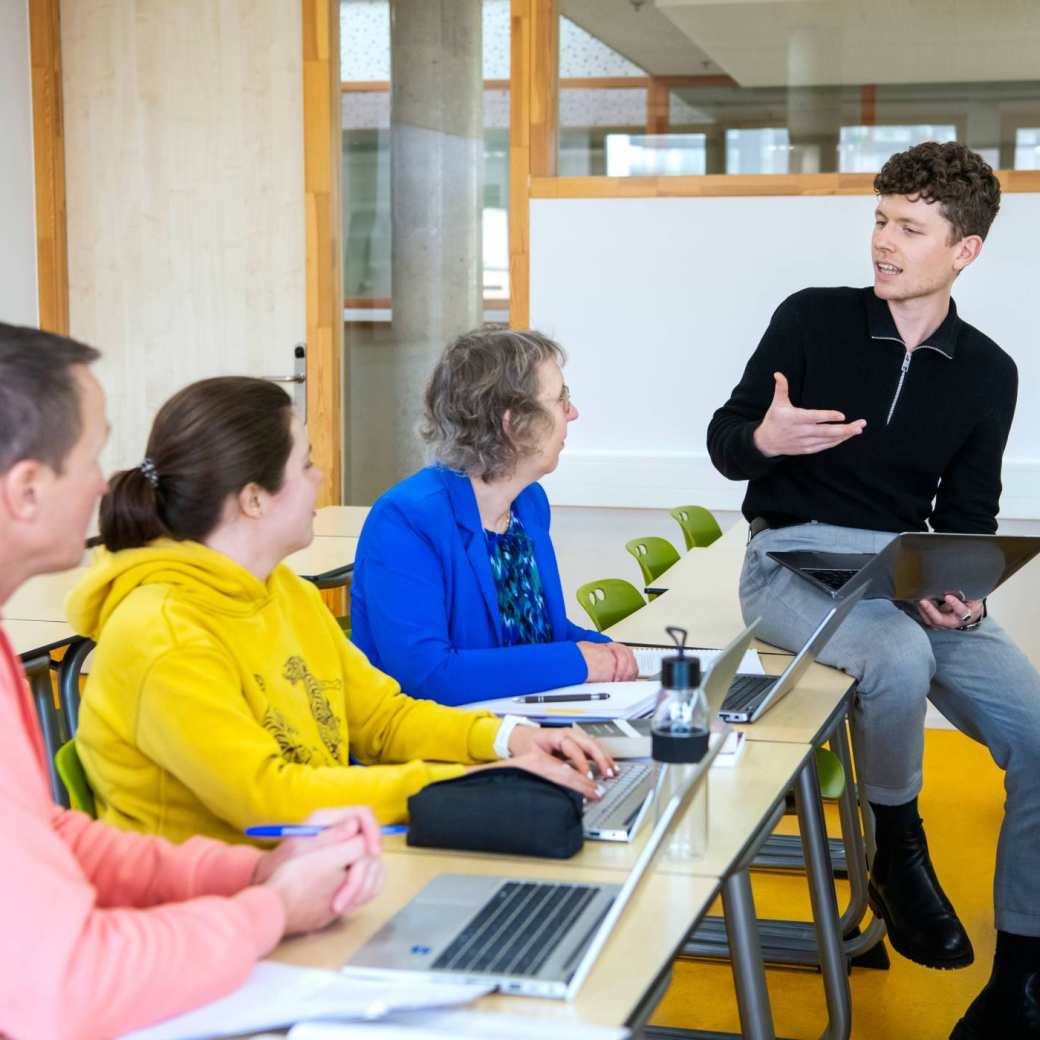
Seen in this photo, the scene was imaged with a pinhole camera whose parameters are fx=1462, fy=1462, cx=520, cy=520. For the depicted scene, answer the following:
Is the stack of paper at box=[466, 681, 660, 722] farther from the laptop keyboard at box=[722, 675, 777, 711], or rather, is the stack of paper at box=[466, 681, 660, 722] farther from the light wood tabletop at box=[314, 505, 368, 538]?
the light wood tabletop at box=[314, 505, 368, 538]

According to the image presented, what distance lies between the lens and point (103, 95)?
584 centimetres

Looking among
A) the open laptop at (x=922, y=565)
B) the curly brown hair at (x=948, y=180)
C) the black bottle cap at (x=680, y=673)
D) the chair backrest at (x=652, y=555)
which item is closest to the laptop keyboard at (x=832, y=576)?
the open laptop at (x=922, y=565)

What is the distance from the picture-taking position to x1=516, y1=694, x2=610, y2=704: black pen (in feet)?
7.72

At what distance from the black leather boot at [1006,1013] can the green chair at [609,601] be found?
3.69 ft

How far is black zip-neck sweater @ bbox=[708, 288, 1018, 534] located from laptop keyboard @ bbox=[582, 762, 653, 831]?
1061 mm

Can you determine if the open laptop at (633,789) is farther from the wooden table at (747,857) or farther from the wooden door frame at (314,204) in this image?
the wooden door frame at (314,204)

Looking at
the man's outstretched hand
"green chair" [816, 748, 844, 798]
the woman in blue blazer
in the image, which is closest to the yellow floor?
"green chair" [816, 748, 844, 798]

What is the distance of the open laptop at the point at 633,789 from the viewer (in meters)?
1.64

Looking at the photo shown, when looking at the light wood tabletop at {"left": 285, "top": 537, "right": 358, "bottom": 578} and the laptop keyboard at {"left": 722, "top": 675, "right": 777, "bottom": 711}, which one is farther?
the light wood tabletop at {"left": 285, "top": 537, "right": 358, "bottom": 578}

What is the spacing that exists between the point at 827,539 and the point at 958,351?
1.55 ft

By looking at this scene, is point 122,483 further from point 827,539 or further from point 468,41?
point 468,41

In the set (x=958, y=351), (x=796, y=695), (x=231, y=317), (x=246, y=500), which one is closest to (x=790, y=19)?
(x=231, y=317)

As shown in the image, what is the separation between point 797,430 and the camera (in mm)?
2670

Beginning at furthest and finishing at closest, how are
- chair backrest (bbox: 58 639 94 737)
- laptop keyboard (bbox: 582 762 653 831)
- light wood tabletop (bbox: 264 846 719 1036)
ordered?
1. chair backrest (bbox: 58 639 94 737)
2. laptop keyboard (bbox: 582 762 653 831)
3. light wood tabletop (bbox: 264 846 719 1036)
